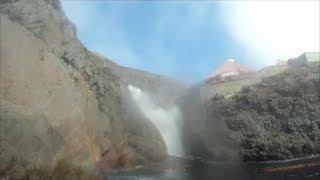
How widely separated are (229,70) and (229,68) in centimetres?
160

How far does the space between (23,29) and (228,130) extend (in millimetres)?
35141

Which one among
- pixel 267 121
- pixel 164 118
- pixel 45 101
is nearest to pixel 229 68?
pixel 164 118

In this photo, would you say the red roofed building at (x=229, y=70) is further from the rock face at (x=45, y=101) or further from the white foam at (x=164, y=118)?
the rock face at (x=45, y=101)

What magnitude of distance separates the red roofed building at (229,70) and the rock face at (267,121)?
21.8 m

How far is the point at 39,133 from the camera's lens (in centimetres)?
2912

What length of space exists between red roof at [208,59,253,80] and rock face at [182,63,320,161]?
25.4 metres

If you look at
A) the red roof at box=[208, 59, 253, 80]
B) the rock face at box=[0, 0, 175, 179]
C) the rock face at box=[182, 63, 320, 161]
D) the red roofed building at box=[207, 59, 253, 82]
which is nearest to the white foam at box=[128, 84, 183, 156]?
the rock face at box=[182, 63, 320, 161]

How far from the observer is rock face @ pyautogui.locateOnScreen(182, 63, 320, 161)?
56094 millimetres

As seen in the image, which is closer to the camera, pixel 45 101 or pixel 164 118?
pixel 45 101

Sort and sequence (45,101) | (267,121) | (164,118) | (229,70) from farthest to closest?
1. (229,70)
2. (164,118)
3. (267,121)
4. (45,101)

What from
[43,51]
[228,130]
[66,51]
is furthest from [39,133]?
[228,130]

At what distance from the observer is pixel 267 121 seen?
200 feet

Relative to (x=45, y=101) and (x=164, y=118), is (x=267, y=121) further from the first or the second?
(x=45, y=101)

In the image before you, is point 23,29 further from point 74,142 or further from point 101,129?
point 101,129
